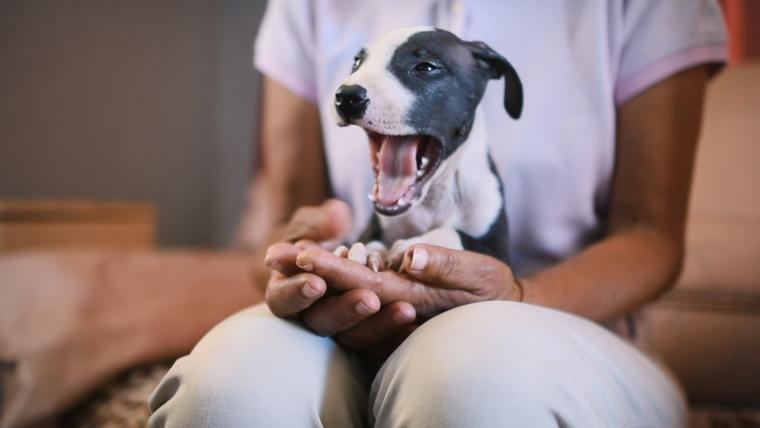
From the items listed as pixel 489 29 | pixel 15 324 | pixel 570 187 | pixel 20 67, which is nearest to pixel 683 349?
pixel 570 187

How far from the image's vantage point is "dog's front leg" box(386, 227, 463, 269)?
470 millimetres

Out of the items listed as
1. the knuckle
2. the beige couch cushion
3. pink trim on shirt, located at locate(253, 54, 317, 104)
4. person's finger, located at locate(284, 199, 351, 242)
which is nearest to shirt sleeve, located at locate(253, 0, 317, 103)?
pink trim on shirt, located at locate(253, 54, 317, 104)

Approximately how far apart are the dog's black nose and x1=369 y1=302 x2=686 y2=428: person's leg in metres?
0.14

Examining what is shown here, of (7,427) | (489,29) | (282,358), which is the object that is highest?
(489,29)

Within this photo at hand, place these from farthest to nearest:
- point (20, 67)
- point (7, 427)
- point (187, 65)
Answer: point (20, 67)
point (187, 65)
point (7, 427)

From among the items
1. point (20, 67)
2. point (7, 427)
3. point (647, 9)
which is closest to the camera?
point (647, 9)

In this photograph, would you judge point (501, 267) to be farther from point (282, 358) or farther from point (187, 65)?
point (187, 65)

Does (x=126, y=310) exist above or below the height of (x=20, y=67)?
below

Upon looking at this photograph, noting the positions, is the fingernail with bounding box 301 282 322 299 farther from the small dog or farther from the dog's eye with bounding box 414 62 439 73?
the dog's eye with bounding box 414 62 439 73

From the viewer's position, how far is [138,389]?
1005 mm

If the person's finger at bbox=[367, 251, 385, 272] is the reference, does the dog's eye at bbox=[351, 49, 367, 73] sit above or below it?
above

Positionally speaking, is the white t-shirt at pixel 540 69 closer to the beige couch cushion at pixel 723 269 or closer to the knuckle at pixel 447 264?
the knuckle at pixel 447 264

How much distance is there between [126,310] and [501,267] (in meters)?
0.96

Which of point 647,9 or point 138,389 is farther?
point 138,389
